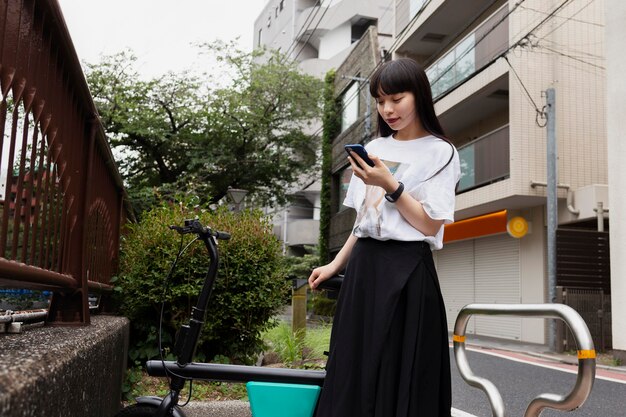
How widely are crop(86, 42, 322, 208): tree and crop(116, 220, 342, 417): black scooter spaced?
15.9 meters

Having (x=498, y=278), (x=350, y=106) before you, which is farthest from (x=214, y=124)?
(x=498, y=278)

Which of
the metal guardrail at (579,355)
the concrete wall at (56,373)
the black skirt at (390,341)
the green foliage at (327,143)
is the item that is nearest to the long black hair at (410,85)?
the black skirt at (390,341)

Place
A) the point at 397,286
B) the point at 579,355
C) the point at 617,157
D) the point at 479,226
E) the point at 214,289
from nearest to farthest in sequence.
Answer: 1. the point at 579,355
2. the point at 397,286
3. the point at 214,289
4. the point at 617,157
5. the point at 479,226

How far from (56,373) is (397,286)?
0.91 metres

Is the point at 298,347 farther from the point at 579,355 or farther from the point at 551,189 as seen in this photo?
the point at 551,189

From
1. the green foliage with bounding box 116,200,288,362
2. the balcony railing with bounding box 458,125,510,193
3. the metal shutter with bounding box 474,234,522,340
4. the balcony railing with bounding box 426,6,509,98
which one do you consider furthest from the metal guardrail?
the metal shutter with bounding box 474,234,522,340

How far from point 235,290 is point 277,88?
17328 mm

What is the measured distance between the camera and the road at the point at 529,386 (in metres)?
5.16

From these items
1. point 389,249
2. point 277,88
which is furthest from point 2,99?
point 277,88

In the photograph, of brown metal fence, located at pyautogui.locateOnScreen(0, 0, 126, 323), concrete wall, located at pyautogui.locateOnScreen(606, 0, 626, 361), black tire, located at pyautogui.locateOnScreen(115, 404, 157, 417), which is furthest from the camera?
concrete wall, located at pyautogui.locateOnScreen(606, 0, 626, 361)

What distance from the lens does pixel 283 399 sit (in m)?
1.97

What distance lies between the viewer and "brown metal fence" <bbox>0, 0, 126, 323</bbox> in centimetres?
155

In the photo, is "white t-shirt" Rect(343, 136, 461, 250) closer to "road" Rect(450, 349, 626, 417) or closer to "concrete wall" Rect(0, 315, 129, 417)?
"concrete wall" Rect(0, 315, 129, 417)

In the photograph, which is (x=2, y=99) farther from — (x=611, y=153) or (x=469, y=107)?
(x=469, y=107)
